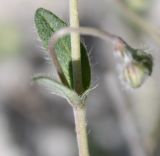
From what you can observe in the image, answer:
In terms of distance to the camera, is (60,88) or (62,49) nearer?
(60,88)

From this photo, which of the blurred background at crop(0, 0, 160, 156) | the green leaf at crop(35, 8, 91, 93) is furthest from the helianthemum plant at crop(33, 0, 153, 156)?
the blurred background at crop(0, 0, 160, 156)

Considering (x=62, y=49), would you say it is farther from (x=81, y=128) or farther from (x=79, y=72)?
(x=81, y=128)

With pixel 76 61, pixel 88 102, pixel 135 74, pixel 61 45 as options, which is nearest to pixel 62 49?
pixel 61 45

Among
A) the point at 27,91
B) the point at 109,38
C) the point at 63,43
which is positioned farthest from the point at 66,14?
the point at 109,38

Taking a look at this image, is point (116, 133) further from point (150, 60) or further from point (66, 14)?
point (150, 60)

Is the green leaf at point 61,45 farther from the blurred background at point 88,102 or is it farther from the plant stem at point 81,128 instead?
the blurred background at point 88,102
